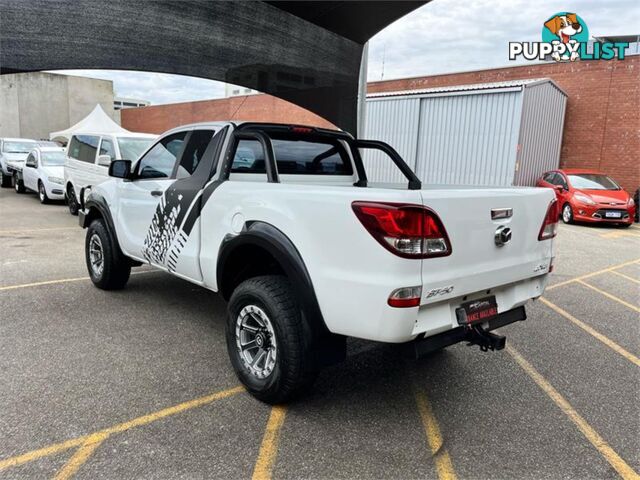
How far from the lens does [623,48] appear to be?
15.9 meters

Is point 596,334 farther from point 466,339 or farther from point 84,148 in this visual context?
point 84,148

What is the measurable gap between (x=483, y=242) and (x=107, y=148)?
30.3ft

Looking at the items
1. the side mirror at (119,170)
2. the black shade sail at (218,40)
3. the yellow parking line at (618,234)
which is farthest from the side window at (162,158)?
the yellow parking line at (618,234)

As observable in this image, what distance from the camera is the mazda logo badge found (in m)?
2.88

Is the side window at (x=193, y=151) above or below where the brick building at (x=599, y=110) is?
below

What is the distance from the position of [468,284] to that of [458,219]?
0.39 meters

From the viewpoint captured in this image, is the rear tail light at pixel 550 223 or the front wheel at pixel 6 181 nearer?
the rear tail light at pixel 550 223

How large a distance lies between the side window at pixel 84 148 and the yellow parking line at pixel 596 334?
9.28m

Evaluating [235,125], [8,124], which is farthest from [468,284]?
[8,124]

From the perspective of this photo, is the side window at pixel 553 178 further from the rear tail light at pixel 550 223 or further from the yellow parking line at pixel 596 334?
the rear tail light at pixel 550 223

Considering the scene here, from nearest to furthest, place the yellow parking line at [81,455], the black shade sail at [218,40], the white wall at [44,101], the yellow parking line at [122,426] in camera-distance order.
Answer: the yellow parking line at [81,455] < the yellow parking line at [122,426] < the black shade sail at [218,40] < the white wall at [44,101]

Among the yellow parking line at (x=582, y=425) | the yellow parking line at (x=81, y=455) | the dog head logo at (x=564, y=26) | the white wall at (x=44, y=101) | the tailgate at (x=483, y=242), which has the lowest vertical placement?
the yellow parking line at (x=81, y=455)

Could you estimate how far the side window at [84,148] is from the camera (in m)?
10.5

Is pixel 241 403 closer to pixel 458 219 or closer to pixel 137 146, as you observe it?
pixel 458 219
